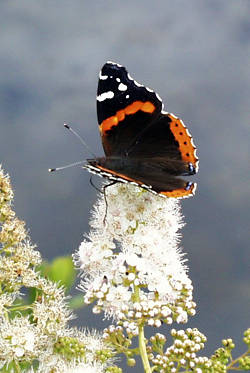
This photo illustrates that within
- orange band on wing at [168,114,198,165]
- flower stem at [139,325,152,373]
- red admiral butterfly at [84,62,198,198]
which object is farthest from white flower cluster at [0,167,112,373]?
orange band on wing at [168,114,198,165]

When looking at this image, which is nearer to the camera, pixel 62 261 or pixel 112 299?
pixel 112 299

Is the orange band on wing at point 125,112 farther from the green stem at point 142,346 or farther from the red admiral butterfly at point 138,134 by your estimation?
the green stem at point 142,346

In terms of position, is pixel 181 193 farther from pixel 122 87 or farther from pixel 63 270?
pixel 63 270

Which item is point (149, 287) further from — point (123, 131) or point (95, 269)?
point (123, 131)

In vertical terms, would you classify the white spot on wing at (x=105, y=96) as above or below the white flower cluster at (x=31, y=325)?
above

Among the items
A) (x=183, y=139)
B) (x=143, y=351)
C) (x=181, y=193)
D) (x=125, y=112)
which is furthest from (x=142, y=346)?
(x=125, y=112)

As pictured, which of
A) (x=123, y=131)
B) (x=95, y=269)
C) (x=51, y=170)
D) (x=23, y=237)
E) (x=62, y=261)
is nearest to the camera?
(x=51, y=170)

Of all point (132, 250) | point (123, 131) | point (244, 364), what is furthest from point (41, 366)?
point (123, 131)

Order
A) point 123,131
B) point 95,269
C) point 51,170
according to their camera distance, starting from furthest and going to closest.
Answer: point 123,131, point 95,269, point 51,170

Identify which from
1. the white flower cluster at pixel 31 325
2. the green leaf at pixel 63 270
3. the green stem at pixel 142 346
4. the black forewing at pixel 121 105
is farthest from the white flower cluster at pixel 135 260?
the green leaf at pixel 63 270
